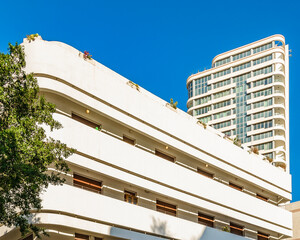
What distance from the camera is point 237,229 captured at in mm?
30141

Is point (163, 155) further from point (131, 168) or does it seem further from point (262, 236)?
point (262, 236)

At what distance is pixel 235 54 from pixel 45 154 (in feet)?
285

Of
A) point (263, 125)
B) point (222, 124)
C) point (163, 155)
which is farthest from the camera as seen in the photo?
point (222, 124)

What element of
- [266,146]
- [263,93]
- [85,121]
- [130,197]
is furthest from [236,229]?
[263,93]

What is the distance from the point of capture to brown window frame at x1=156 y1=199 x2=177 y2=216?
25250 mm

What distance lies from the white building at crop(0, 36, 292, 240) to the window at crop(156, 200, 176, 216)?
5 cm

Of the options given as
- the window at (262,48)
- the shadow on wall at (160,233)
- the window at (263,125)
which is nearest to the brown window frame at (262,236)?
the shadow on wall at (160,233)

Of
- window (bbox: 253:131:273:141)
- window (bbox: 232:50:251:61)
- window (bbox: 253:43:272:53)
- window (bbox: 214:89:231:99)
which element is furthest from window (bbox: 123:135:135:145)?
window (bbox: 232:50:251:61)

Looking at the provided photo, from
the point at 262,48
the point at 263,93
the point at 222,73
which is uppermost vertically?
the point at 262,48

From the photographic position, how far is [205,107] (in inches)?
3927

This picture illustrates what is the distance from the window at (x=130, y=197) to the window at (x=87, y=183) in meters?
1.69

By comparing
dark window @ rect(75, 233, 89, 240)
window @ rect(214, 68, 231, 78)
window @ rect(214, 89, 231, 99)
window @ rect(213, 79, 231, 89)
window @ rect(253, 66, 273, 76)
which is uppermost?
window @ rect(214, 68, 231, 78)

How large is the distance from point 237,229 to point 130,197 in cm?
939

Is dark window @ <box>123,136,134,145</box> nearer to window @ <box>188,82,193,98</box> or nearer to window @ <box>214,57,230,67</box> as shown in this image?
window @ <box>214,57,230,67</box>
